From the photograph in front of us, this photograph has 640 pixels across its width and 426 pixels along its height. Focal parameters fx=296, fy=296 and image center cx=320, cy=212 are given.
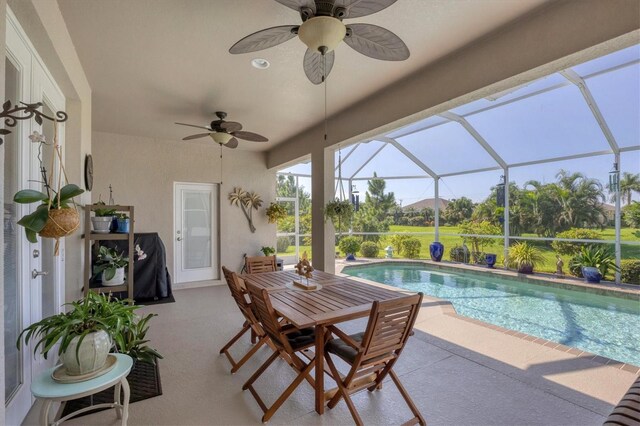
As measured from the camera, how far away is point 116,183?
17.4ft

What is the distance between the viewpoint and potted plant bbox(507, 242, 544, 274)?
7.05m

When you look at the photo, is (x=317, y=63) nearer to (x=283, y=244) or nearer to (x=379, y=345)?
(x=379, y=345)

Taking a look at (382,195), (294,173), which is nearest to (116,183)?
(294,173)

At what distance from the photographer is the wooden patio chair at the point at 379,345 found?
71.9 inches

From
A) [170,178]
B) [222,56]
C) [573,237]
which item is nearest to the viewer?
[222,56]

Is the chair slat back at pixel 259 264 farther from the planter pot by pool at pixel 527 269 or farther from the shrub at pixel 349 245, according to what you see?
the planter pot by pool at pixel 527 269

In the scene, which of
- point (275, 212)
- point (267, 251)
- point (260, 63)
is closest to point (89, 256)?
point (260, 63)

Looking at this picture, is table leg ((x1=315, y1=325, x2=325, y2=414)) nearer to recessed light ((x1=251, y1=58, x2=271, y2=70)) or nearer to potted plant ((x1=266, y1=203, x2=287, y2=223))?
recessed light ((x1=251, y1=58, x2=271, y2=70))

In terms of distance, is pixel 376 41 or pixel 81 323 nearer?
pixel 81 323

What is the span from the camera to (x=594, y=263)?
6.18 meters

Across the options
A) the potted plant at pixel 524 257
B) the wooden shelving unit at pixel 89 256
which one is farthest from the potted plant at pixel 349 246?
the wooden shelving unit at pixel 89 256

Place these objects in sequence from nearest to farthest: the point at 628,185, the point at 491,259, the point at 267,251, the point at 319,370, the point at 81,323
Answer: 1. the point at 81,323
2. the point at 319,370
3. the point at 628,185
4. the point at 267,251
5. the point at 491,259

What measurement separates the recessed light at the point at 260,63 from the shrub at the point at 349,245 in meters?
6.86

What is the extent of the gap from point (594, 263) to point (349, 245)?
5.71 meters
